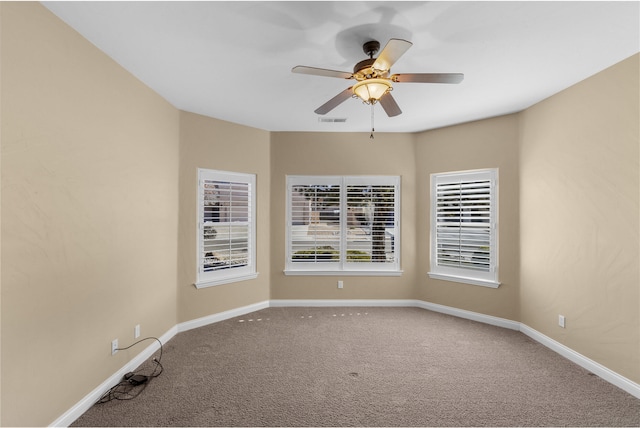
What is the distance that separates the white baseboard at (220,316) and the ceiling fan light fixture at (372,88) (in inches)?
131

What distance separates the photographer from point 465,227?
4109 mm

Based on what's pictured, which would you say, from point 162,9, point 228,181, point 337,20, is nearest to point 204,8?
point 162,9

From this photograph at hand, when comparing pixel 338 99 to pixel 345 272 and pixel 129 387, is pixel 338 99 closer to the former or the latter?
pixel 345 272

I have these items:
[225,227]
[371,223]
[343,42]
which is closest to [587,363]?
[371,223]

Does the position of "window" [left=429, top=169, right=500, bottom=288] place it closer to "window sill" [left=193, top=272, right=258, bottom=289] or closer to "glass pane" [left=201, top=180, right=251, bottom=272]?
"window sill" [left=193, top=272, right=258, bottom=289]

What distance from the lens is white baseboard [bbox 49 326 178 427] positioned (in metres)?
2.04

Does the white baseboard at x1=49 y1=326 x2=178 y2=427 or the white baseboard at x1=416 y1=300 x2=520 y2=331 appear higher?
the white baseboard at x1=416 y1=300 x2=520 y2=331

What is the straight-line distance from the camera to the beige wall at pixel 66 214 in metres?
1.70

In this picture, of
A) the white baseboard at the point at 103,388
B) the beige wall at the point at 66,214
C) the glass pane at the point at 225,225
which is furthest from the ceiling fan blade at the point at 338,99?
the white baseboard at the point at 103,388

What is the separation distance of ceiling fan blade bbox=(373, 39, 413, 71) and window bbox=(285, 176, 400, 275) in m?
2.69

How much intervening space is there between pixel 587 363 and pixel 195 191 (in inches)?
181

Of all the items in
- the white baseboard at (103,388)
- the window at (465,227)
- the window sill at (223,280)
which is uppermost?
the window at (465,227)

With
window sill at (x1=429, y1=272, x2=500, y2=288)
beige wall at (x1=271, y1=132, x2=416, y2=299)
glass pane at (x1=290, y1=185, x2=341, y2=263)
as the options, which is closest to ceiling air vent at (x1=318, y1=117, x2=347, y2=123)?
beige wall at (x1=271, y1=132, x2=416, y2=299)

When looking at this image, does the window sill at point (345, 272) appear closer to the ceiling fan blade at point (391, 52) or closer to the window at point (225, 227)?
the window at point (225, 227)
